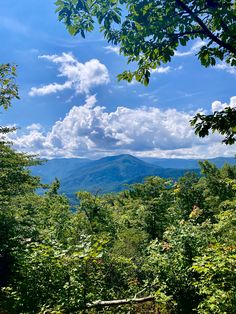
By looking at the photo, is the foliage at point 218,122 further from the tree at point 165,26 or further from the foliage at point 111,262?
the foliage at point 111,262

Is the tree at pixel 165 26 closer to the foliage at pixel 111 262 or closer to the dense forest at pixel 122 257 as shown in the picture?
the dense forest at pixel 122 257

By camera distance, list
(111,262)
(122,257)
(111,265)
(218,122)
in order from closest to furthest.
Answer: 1. (218,122)
2. (122,257)
3. (111,265)
4. (111,262)

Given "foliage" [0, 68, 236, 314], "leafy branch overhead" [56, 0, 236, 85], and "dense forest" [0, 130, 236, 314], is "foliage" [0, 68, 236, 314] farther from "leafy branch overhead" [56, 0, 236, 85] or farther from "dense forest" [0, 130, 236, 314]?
"leafy branch overhead" [56, 0, 236, 85]

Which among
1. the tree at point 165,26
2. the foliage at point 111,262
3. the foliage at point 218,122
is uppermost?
the tree at point 165,26

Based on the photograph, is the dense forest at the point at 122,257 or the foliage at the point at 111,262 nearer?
the dense forest at the point at 122,257

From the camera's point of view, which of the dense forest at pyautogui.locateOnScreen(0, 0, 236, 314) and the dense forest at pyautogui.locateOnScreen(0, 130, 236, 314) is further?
the dense forest at pyautogui.locateOnScreen(0, 130, 236, 314)

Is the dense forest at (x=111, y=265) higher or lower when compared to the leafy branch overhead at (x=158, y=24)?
lower

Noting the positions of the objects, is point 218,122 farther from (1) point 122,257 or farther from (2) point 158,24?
(1) point 122,257

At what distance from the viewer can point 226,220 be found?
27.1 metres

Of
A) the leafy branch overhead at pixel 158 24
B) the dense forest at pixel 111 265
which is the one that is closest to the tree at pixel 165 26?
the leafy branch overhead at pixel 158 24

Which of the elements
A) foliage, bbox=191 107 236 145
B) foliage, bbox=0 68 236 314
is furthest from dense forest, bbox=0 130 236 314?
foliage, bbox=191 107 236 145

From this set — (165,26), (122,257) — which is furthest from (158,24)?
(122,257)

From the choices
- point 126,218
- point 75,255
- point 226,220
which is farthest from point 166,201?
point 75,255

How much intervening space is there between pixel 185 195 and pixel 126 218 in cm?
1136
